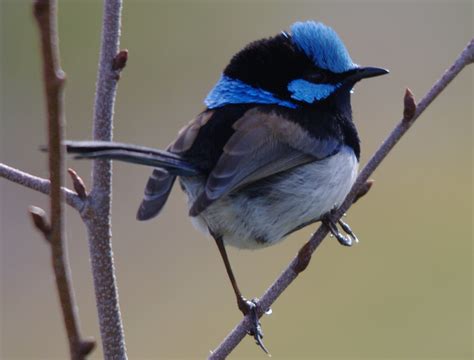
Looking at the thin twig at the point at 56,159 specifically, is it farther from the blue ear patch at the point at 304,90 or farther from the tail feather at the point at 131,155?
the blue ear patch at the point at 304,90

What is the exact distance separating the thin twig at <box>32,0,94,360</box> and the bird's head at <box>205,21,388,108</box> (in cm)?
235

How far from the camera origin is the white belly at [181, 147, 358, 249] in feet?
11.6

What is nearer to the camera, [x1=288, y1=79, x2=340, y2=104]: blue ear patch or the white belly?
the white belly

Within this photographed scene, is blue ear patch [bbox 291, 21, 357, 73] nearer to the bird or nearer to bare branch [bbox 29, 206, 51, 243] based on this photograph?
the bird

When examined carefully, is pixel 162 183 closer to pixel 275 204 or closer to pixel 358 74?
pixel 275 204

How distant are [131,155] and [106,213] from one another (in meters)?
0.20

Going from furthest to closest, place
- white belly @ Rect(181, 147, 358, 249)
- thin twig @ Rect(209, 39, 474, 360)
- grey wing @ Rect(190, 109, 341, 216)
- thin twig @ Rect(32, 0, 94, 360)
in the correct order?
white belly @ Rect(181, 147, 358, 249) < grey wing @ Rect(190, 109, 341, 216) < thin twig @ Rect(209, 39, 474, 360) < thin twig @ Rect(32, 0, 94, 360)

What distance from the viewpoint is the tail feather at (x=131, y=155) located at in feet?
7.18

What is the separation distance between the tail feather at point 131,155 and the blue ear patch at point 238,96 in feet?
1.77

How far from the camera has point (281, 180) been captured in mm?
3574

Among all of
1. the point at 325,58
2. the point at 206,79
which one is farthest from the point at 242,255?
the point at 325,58

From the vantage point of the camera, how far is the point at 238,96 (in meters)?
3.93

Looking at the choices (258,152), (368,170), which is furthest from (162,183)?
(368,170)

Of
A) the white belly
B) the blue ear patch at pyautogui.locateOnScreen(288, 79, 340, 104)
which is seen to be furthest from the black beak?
the white belly
